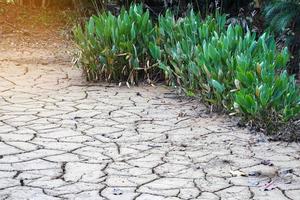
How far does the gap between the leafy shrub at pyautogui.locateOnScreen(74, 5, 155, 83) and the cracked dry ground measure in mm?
295

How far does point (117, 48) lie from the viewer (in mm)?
6484

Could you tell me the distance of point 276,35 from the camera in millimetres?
6980

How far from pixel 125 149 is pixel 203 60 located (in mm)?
1505

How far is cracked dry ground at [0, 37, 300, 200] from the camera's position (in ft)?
11.1

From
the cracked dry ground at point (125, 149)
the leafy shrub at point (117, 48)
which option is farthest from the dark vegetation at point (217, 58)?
the cracked dry ground at point (125, 149)

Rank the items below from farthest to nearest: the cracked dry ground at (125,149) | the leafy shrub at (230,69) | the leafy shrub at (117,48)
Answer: the leafy shrub at (117,48)
the leafy shrub at (230,69)
the cracked dry ground at (125,149)

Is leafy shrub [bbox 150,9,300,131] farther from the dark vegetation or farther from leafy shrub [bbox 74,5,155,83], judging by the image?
leafy shrub [bbox 74,5,155,83]

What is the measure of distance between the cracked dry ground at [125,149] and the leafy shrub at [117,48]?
11.6 inches

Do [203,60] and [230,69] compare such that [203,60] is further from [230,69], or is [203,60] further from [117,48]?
[117,48]

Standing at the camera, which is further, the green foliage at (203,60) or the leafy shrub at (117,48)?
the leafy shrub at (117,48)

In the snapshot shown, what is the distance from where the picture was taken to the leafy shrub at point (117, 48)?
6488 millimetres

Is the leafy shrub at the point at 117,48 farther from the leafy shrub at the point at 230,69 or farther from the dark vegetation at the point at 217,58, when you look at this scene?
the leafy shrub at the point at 230,69

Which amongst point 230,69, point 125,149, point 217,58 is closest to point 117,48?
point 217,58

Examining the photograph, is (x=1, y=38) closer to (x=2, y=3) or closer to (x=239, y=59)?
(x=2, y=3)
